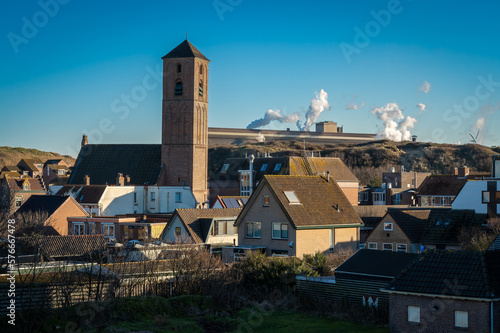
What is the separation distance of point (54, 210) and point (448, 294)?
140ft

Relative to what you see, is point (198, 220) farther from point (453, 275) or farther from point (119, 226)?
point (453, 275)

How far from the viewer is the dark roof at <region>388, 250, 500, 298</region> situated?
22.3 m

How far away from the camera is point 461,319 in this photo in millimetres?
22031

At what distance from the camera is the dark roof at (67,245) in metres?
39.3

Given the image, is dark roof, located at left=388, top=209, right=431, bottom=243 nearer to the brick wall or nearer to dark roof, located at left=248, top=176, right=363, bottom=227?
dark roof, located at left=248, top=176, right=363, bottom=227

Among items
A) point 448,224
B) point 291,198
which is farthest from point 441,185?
point 291,198

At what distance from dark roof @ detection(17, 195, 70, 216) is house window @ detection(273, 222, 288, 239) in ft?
86.6

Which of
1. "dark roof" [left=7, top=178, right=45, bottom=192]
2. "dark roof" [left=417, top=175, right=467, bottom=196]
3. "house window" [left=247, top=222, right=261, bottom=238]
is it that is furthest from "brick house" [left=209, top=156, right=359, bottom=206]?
"house window" [left=247, top=222, right=261, bottom=238]

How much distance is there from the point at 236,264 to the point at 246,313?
434 cm

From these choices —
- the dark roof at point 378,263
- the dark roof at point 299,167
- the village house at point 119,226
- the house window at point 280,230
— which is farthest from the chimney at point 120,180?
the dark roof at point 378,263

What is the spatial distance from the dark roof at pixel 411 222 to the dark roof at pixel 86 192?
1377 inches

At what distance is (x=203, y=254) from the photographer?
109ft

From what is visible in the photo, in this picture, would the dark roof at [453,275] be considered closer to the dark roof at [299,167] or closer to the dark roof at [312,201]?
the dark roof at [312,201]

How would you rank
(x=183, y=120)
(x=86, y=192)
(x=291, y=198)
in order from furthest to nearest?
(x=183, y=120), (x=86, y=192), (x=291, y=198)
